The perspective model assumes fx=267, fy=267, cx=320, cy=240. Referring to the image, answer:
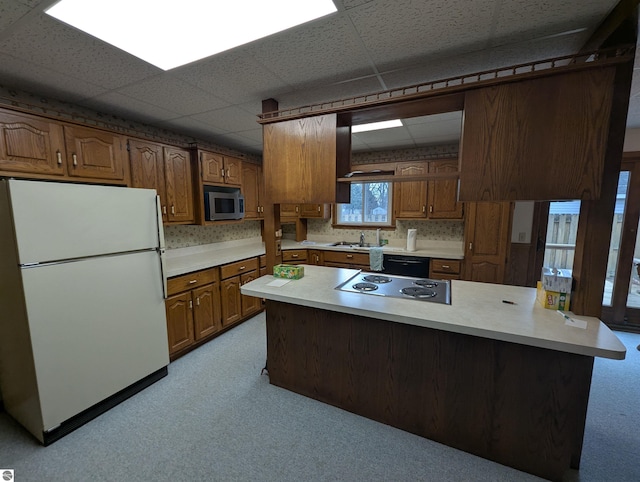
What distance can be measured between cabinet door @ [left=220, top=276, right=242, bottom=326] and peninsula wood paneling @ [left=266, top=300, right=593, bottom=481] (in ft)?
4.00

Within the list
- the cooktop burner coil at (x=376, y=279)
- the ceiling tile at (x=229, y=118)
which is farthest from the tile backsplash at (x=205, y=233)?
the cooktop burner coil at (x=376, y=279)

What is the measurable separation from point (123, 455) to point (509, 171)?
9.27 ft

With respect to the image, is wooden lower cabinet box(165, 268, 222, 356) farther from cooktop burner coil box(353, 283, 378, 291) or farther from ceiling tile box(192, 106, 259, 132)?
cooktop burner coil box(353, 283, 378, 291)

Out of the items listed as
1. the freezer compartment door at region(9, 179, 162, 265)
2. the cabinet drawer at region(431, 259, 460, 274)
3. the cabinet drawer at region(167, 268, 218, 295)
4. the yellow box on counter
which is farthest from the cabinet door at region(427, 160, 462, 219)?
the freezer compartment door at region(9, 179, 162, 265)

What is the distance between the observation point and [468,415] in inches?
63.7

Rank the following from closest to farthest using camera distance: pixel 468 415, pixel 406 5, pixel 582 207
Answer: pixel 406 5 → pixel 582 207 → pixel 468 415

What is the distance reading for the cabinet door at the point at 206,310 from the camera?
2.82 metres

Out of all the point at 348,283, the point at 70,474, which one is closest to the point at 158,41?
the point at 348,283

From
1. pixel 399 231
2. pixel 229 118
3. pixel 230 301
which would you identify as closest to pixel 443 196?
pixel 399 231

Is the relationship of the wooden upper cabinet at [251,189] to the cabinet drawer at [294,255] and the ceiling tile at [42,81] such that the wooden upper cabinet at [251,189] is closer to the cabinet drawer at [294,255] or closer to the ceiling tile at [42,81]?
the cabinet drawer at [294,255]

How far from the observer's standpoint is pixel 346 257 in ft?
13.1

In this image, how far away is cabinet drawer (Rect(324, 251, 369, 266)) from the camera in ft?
12.8

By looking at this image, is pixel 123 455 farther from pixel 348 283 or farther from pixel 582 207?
pixel 582 207

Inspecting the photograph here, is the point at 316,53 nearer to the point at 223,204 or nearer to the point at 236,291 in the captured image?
the point at 223,204
